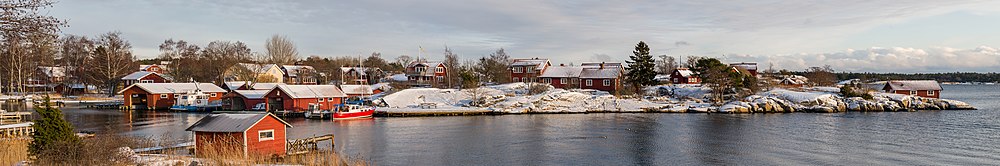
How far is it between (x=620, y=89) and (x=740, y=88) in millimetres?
11160

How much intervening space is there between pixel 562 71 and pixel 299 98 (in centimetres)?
3098

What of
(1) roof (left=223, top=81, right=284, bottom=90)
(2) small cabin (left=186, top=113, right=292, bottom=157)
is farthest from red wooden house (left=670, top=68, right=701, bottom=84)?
(2) small cabin (left=186, top=113, right=292, bottom=157)

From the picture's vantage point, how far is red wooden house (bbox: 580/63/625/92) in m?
68.1

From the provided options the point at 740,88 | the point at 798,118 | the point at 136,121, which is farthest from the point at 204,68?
the point at 798,118

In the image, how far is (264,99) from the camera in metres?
56.6

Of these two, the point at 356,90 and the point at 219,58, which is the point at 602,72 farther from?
the point at 219,58

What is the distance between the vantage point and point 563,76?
72.5m

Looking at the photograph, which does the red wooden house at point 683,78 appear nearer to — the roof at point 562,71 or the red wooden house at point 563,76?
the roof at point 562,71

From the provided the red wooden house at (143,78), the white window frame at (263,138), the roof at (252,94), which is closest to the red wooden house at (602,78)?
the roof at (252,94)

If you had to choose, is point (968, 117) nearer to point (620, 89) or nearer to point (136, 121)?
point (620, 89)

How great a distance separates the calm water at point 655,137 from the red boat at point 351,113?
1.76 metres

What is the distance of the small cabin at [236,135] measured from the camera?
2138 cm

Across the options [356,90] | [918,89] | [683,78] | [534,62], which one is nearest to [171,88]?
[356,90]

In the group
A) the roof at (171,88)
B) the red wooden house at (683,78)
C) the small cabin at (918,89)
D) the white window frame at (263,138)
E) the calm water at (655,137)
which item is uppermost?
the red wooden house at (683,78)
